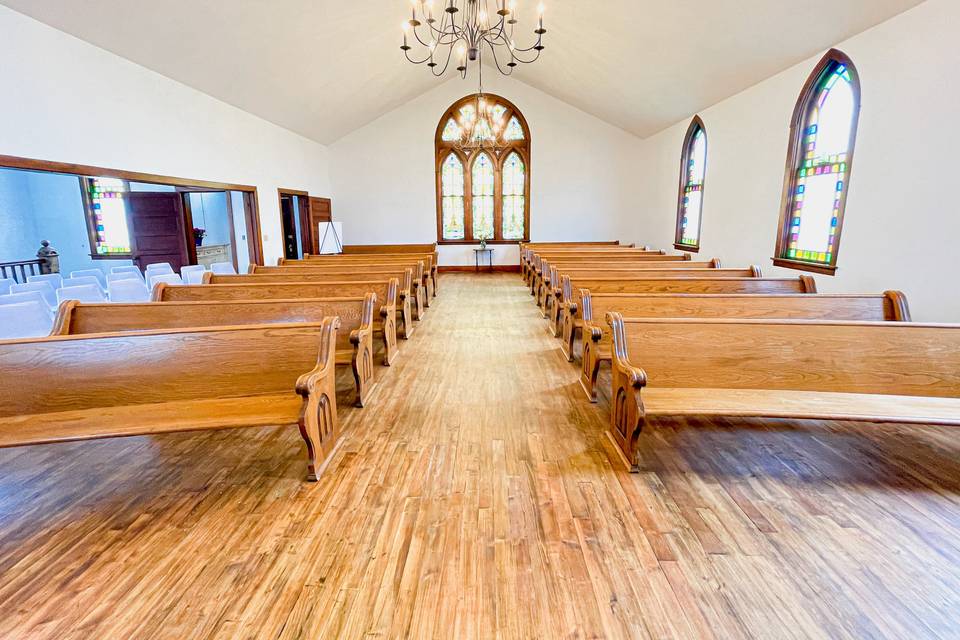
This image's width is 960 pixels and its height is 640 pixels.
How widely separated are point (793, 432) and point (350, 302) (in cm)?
274

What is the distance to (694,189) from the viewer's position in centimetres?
700

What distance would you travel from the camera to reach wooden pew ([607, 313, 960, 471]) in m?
2.17

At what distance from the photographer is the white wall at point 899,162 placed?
297 cm

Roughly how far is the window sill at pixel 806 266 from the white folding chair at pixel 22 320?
6008mm

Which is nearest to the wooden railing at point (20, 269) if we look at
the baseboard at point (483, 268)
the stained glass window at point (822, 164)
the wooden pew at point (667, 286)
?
the baseboard at point (483, 268)

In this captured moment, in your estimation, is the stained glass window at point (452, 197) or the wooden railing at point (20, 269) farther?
the stained glass window at point (452, 197)

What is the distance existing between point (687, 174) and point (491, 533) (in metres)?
6.97

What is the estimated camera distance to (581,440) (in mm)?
2562

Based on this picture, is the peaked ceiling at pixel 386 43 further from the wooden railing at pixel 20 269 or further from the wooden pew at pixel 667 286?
the wooden railing at pixel 20 269

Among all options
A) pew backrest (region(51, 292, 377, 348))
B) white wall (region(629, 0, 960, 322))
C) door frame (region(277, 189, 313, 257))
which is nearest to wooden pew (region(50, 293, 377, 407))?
pew backrest (region(51, 292, 377, 348))

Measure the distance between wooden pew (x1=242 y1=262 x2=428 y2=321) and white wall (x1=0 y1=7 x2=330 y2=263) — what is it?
1349 millimetres

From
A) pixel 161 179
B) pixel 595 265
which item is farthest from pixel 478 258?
pixel 161 179

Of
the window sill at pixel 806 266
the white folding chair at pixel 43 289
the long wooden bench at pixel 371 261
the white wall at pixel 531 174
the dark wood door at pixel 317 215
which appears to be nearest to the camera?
the window sill at pixel 806 266

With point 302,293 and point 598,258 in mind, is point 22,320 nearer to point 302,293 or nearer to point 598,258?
point 302,293
